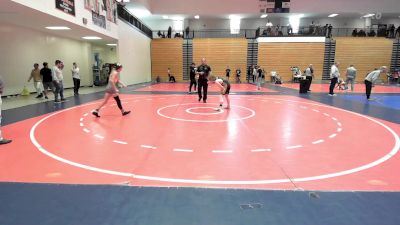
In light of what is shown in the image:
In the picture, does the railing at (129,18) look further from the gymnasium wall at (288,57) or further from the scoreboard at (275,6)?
the scoreboard at (275,6)

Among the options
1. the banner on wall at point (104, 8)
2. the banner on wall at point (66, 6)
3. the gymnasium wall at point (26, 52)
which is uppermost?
the banner on wall at point (104, 8)


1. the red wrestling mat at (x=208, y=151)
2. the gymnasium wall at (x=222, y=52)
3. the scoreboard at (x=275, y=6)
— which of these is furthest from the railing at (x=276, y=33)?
the red wrestling mat at (x=208, y=151)

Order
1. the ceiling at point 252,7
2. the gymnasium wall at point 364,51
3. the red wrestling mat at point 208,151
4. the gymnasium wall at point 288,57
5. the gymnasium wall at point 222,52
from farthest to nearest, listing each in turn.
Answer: the gymnasium wall at point 222,52 → the gymnasium wall at point 288,57 → the ceiling at point 252,7 → the gymnasium wall at point 364,51 → the red wrestling mat at point 208,151

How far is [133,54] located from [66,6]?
12.9 metres

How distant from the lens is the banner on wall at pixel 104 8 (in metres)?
16.5

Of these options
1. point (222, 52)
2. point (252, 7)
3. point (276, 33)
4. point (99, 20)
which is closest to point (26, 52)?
point (99, 20)

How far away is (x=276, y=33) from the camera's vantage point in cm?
3450

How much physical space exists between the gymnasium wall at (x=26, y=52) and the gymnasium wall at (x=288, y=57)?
2156cm

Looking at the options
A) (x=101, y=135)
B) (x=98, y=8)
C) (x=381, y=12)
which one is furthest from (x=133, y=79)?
(x=381, y=12)

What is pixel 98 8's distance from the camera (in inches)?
690

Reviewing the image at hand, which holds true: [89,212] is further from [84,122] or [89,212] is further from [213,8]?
[213,8]

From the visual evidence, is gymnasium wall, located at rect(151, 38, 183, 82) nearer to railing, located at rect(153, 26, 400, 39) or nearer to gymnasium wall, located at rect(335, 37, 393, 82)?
railing, located at rect(153, 26, 400, 39)

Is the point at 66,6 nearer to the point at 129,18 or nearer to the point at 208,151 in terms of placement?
the point at 208,151

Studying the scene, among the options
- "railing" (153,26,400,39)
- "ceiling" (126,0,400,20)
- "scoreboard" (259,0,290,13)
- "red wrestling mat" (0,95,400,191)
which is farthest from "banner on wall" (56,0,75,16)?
"scoreboard" (259,0,290,13)
